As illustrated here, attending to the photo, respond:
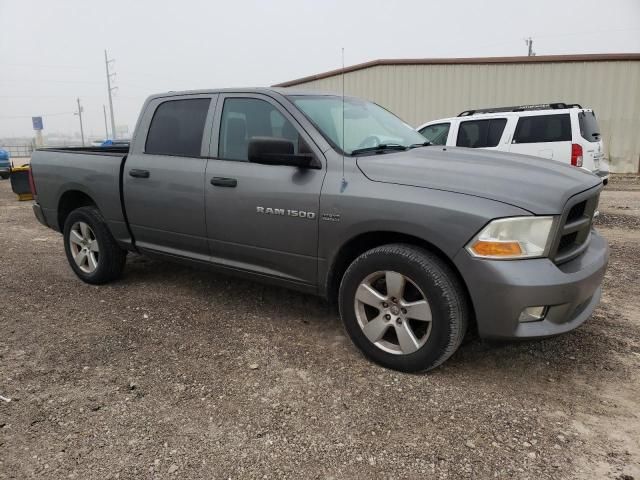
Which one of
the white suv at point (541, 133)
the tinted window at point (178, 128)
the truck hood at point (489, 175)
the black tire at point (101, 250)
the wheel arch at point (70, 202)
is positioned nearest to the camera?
the truck hood at point (489, 175)

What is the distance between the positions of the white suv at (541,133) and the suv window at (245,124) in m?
5.04

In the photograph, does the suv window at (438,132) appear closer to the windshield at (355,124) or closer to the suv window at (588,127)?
the suv window at (588,127)

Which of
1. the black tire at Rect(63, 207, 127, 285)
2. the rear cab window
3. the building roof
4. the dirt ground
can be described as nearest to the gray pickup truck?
the black tire at Rect(63, 207, 127, 285)

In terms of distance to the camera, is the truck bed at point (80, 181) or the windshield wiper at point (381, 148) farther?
the truck bed at point (80, 181)

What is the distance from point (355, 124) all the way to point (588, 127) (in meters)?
6.00

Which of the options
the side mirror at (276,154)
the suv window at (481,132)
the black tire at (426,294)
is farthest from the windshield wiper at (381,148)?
the suv window at (481,132)

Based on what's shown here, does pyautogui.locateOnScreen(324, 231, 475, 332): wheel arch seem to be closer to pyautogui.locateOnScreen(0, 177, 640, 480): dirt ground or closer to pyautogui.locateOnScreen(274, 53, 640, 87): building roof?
pyautogui.locateOnScreen(0, 177, 640, 480): dirt ground

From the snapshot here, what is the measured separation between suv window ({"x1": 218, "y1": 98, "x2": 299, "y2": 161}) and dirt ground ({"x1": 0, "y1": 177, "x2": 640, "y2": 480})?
1.33m

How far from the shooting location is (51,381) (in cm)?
305

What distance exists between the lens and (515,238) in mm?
2605

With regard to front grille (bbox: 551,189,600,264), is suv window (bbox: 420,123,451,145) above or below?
above

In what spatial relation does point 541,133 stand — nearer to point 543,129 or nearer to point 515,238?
point 543,129

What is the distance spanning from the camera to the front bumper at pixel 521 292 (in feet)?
8.46

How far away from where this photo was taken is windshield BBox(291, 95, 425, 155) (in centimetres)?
343
